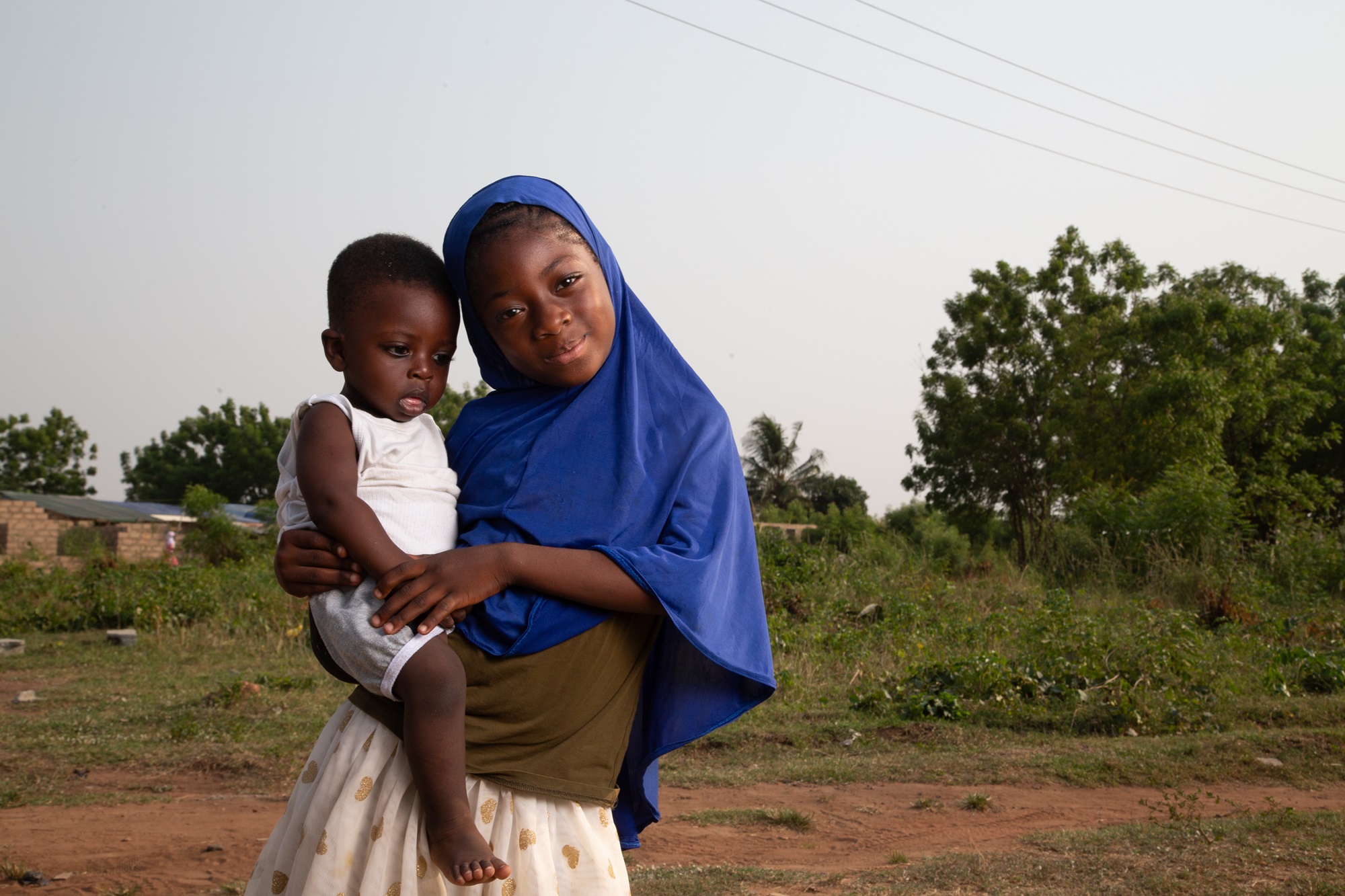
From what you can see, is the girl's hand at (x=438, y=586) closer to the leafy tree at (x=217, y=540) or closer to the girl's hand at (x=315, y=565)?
the girl's hand at (x=315, y=565)

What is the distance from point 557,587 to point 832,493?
37083 mm

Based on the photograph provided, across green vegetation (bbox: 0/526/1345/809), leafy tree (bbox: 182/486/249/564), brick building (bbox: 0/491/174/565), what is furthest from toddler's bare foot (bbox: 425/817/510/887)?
brick building (bbox: 0/491/174/565)

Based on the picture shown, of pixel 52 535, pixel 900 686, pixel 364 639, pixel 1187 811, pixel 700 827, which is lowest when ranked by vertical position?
pixel 700 827

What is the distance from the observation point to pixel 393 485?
1.60 metres

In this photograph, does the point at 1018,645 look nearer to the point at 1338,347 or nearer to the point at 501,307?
the point at 501,307

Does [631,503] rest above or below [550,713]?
above

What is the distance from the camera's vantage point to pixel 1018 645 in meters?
7.95

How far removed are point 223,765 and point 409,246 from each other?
4833 millimetres

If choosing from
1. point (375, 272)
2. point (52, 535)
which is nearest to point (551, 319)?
point (375, 272)

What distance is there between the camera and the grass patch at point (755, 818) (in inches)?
177

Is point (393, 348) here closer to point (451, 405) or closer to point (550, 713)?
point (550, 713)

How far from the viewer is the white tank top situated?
157cm

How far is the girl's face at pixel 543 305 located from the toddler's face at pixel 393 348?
0.10 meters

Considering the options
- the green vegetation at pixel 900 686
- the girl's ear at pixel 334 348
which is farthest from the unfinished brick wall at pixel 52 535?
the girl's ear at pixel 334 348
